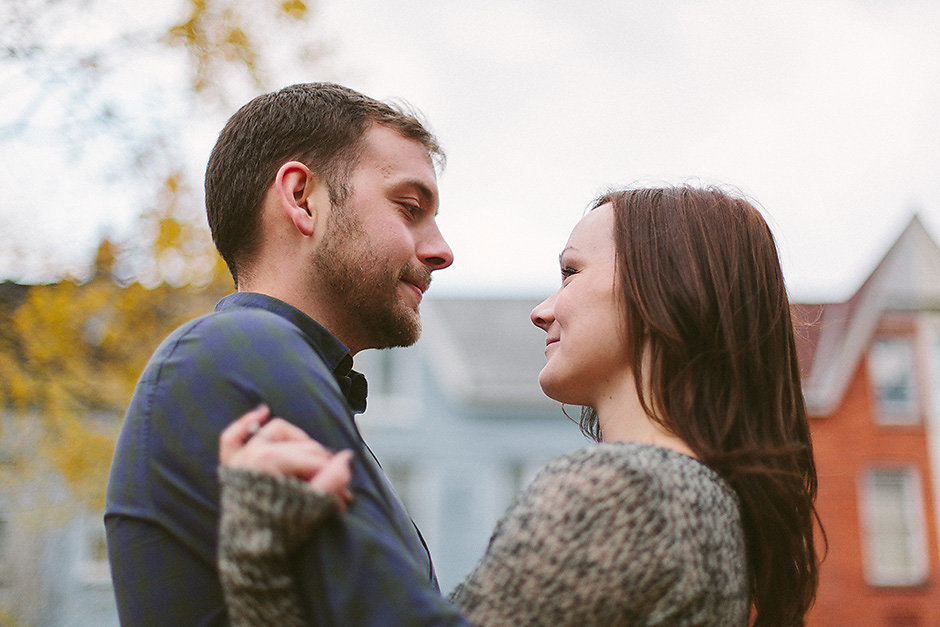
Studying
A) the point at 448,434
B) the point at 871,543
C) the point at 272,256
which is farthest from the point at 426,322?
the point at 272,256

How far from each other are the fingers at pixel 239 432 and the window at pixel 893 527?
50.1 ft

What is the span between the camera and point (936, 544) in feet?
47.0

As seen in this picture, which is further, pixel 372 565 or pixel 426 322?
pixel 426 322

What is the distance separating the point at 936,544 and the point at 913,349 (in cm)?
335

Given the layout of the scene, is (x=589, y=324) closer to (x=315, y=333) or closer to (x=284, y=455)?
(x=315, y=333)

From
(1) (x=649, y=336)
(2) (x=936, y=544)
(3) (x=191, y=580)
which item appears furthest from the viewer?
(2) (x=936, y=544)

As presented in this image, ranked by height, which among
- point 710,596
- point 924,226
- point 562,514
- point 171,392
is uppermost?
point 171,392

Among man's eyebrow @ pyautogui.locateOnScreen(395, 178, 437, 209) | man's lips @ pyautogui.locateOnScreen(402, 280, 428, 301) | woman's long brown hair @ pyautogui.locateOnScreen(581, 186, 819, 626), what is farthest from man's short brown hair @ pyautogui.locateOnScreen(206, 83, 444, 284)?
woman's long brown hair @ pyautogui.locateOnScreen(581, 186, 819, 626)

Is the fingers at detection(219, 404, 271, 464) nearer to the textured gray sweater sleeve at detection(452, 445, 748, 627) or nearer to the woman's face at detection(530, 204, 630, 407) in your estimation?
the textured gray sweater sleeve at detection(452, 445, 748, 627)

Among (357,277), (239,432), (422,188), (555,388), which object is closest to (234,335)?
(239,432)

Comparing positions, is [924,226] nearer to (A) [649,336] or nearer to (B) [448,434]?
(B) [448,434]

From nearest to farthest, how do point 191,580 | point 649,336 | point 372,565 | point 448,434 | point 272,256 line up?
point 372,565
point 191,580
point 649,336
point 272,256
point 448,434

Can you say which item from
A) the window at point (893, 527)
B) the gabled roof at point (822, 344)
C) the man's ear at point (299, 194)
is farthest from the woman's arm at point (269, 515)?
the window at point (893, 527)

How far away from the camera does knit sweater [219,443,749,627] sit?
4.10 ft
